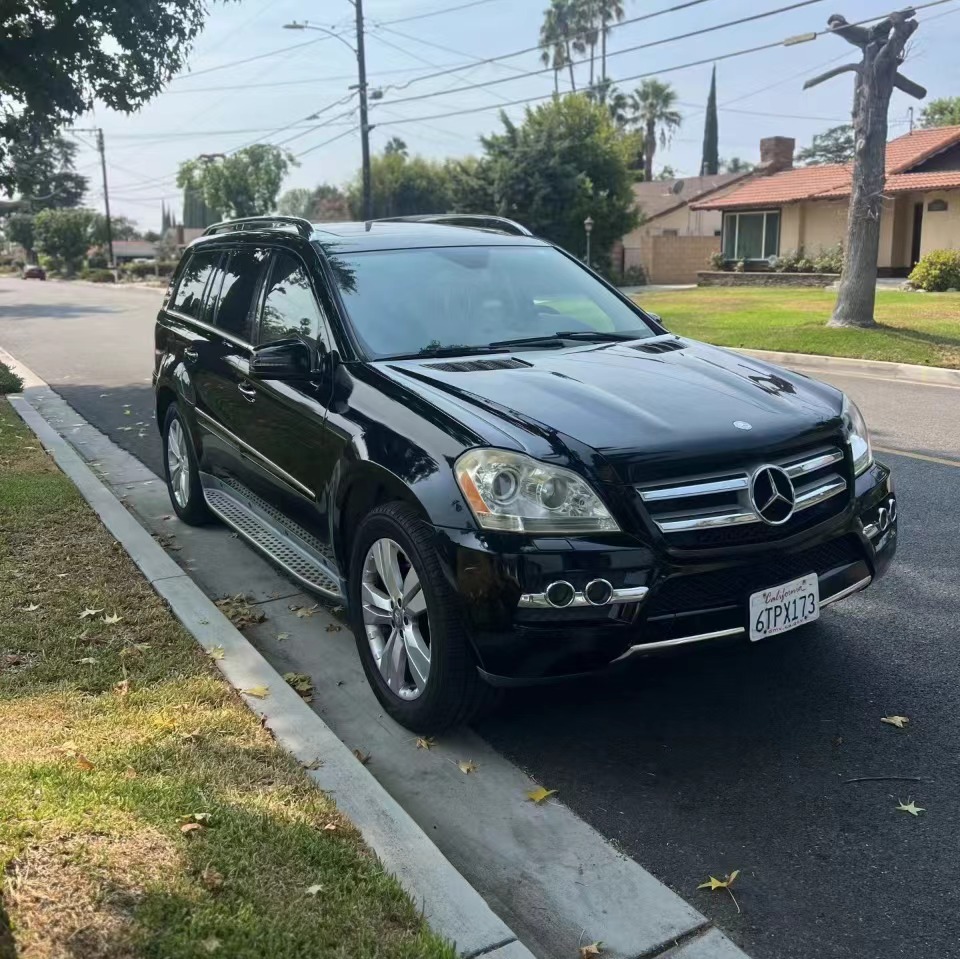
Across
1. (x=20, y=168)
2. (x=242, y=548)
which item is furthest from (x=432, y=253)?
(x=20, y=168)

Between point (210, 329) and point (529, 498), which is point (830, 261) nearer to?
point (210, 329)

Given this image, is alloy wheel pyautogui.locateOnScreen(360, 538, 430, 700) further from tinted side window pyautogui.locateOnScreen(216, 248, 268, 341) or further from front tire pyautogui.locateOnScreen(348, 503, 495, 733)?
tinted side window pyautogui.locateOnScreen(216, 248, 268, 341)

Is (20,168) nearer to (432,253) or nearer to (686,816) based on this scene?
(432,253)

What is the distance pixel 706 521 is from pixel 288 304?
2468mm

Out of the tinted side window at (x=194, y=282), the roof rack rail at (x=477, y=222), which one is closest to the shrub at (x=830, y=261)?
the roof rack rail at (x=477, y=222)

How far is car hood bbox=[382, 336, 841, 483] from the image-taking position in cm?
341

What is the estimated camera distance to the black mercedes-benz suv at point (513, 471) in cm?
328

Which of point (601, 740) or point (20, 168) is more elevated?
point (20, 168)

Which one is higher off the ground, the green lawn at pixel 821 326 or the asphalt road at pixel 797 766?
the green lawn at pixel 821 326

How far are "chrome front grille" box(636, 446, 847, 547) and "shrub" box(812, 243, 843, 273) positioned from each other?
31463mm

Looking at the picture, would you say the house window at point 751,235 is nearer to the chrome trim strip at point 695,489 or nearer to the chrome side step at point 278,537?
the chrome side step at point 278,537

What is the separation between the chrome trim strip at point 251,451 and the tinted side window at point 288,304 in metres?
0.56

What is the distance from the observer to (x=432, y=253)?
502cm

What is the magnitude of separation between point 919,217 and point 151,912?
36.5 m
